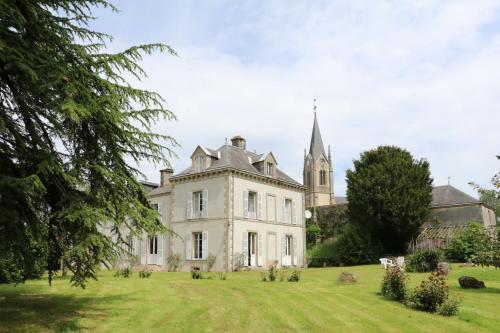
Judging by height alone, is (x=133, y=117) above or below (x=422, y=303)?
above

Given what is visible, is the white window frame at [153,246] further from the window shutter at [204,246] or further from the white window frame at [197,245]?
the window shutter at [204,246]

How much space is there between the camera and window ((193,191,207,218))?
24809 mm

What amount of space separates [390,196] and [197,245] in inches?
448

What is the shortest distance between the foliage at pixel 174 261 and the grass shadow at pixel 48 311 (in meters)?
14.4

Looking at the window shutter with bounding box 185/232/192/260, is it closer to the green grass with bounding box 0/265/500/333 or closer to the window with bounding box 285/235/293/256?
the window with bounding box 285/235/293/256

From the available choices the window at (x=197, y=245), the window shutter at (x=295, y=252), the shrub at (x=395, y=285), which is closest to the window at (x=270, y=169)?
the window shutter at (x=295, y=252)

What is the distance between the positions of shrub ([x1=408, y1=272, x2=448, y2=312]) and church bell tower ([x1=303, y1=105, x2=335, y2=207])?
174 ft

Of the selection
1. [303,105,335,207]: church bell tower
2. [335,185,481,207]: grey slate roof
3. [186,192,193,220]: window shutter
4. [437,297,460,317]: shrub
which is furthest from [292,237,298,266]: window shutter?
[303,105,335,207]: church bell tower

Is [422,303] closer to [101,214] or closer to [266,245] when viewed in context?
[101,214]

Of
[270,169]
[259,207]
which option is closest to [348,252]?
[259,207]

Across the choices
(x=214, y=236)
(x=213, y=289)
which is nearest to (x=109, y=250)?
(x=213, y=289)

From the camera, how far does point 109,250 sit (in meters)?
7.52

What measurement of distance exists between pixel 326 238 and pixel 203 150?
12.2m

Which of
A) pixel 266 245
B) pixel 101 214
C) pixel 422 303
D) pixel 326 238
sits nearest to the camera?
pixel 101 214
